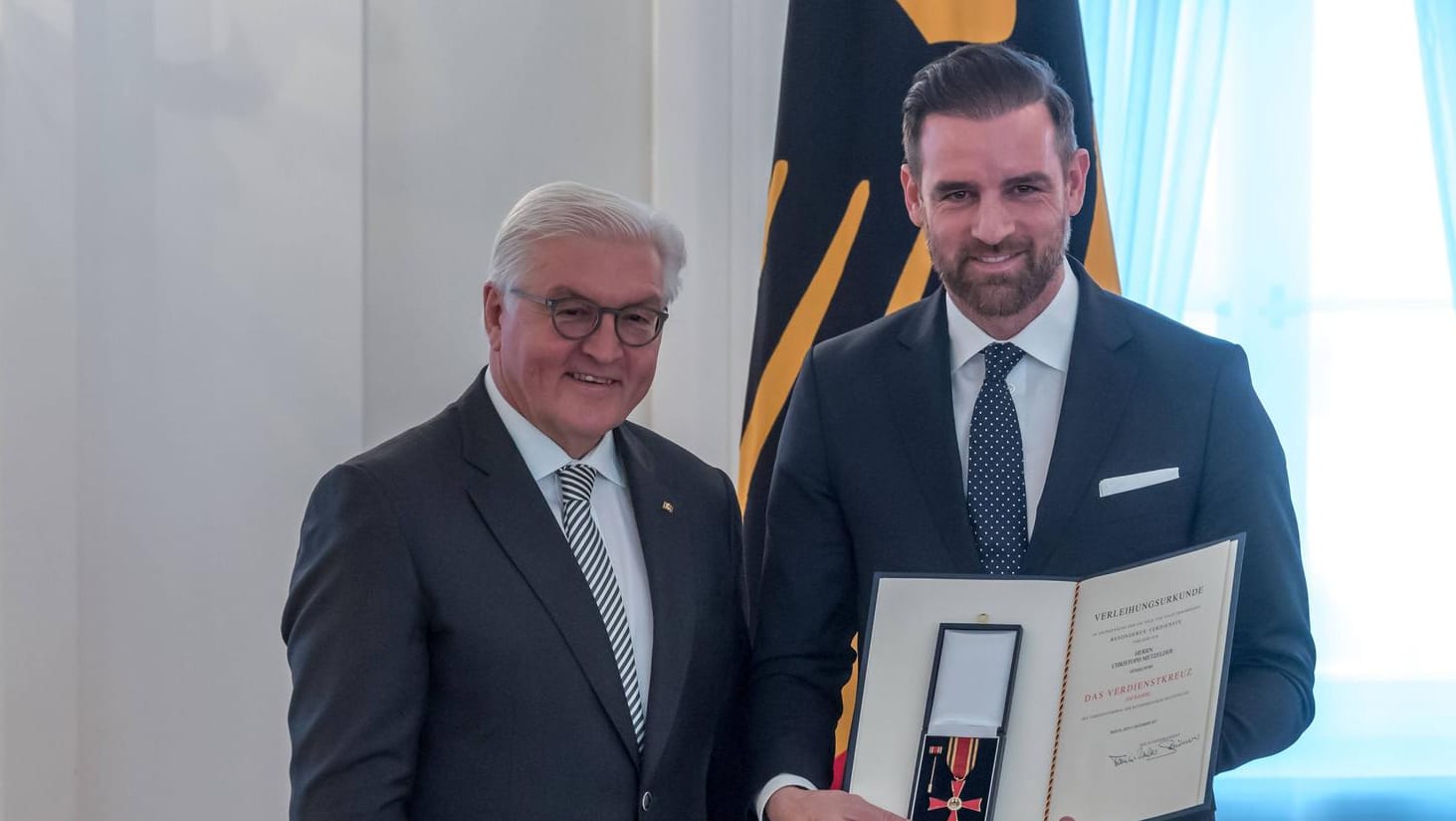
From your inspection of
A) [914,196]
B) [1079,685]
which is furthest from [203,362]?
[1079,685]

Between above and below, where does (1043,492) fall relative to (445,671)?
above

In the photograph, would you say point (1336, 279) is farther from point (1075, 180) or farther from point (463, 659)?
point (463, 659)

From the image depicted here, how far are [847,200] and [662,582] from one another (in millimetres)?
1376

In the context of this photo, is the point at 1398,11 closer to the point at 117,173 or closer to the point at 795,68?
→ the point at 795,68

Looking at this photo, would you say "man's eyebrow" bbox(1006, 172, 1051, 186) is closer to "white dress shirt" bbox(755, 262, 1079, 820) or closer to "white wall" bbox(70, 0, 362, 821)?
"white dress shirt" bbox(755, 262, 1079, 820)

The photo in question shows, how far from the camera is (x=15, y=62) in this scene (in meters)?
2.94

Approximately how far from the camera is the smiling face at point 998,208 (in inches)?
70.8

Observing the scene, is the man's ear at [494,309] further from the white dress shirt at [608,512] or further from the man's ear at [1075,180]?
the man's ear at [1075,180]

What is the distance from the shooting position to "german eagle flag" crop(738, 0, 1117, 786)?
2938 mm

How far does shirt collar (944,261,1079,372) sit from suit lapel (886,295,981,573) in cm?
2

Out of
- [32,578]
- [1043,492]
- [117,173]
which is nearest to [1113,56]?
[1043,492]

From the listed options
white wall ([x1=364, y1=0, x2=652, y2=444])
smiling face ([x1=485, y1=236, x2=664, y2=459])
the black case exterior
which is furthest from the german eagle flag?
the black case exterior

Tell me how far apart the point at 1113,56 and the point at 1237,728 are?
2.22 m
